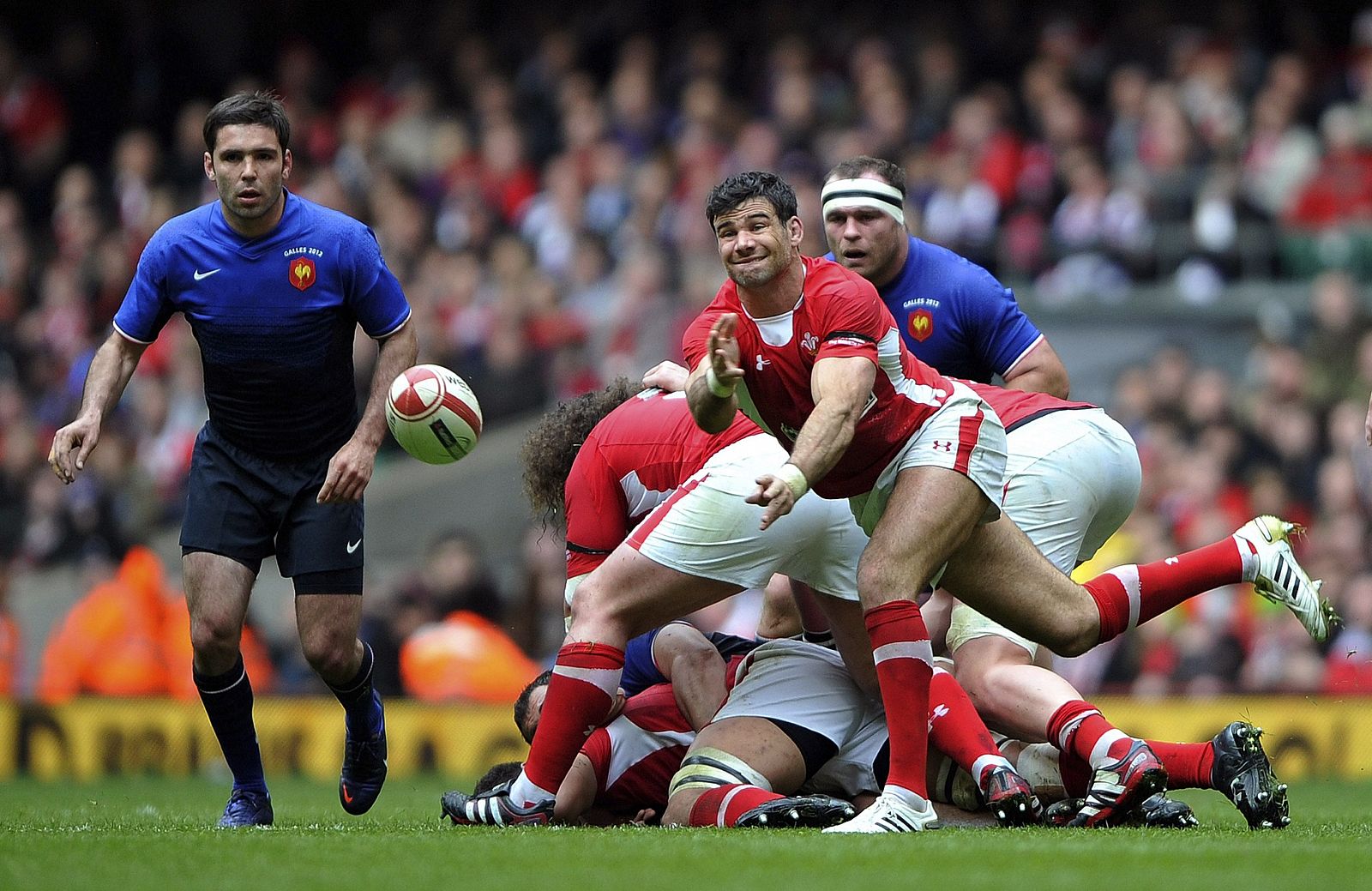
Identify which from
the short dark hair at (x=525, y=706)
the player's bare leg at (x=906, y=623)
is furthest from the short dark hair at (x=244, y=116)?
the player's bare leg at (x=906, y=623)

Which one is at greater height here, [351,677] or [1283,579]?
[1283,579]

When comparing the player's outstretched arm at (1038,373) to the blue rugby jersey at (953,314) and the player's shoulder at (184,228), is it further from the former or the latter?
the player's shoulder at (184,228)

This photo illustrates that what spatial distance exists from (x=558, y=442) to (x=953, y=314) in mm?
1627

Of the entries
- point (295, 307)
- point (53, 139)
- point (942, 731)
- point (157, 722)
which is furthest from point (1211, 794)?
point (53, 139)

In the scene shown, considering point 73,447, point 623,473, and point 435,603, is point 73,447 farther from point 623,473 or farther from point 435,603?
point 435,603

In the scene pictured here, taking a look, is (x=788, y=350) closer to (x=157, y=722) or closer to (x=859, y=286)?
(x=859, y=286)

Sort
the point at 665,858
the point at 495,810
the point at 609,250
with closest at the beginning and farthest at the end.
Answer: the point at 665,858
the point at 495,810
the point at 609,250

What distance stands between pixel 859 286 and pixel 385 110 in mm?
13623

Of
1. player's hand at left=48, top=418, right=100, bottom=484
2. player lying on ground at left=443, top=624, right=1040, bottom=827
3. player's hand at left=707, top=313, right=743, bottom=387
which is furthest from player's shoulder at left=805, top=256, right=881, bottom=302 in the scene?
player's hand at left=48, top=418, right=100, bottom=484

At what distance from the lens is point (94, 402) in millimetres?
6637

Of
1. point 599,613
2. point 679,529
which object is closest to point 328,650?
point 599,613

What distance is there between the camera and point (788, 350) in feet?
19.7

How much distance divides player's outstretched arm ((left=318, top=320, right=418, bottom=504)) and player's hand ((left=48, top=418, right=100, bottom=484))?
802mm

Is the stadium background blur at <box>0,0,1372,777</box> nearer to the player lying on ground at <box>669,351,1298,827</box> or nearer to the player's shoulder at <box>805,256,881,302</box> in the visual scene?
the player lying on ground at <box>669,351,1298,827</box>
